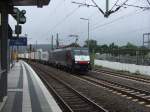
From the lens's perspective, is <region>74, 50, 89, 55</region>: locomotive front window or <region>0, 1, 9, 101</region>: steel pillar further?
<region>74, 50, 89, 55</region>: locomotive front window

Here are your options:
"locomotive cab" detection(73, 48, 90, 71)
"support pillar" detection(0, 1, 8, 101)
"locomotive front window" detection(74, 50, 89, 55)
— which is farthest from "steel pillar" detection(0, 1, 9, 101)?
"locomotive front window" detection(74, 50, 89, 55)

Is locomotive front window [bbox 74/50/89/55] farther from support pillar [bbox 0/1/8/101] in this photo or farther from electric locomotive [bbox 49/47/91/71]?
support pillar [bbox 0/1/8/101]

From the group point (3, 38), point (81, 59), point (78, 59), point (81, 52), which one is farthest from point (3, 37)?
point (81, 52)

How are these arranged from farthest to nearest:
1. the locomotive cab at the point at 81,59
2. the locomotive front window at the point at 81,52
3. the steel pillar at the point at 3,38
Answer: the locomotive front window at the point at 81,52
the locomotive cab at the point at 81,59
the steel pillar at the point at 3,38

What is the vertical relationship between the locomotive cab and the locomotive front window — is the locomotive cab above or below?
below

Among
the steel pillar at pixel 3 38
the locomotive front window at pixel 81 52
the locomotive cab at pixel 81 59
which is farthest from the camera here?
the locomotive front window at pixel 81 52

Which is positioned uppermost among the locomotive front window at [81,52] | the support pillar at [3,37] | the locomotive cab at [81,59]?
the support pillar at [3,37]

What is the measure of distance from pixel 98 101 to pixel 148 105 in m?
2.69

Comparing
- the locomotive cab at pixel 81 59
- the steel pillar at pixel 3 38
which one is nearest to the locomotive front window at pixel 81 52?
the locomotive cab at pixel 81 59

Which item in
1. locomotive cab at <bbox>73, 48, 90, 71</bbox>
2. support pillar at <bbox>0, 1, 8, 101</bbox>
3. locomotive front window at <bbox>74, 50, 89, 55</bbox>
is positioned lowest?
locomotive cab at <bbox>73, 48, 90, 71</bbox>

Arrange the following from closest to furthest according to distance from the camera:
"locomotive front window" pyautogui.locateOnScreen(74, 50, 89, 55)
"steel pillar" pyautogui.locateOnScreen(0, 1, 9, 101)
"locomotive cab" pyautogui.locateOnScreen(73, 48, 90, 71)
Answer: "steel pillar" pyautogui.locateOnScreen(0, 1, 9, 101) → "locomotive cab" pyautogui.locateOnScreen(73, 48, 90, 71) → "locomotive front window" pyautogui.locateOnScreen(74, 50, 89, 55)

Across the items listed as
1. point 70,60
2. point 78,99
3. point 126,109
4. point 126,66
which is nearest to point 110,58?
point 126,66

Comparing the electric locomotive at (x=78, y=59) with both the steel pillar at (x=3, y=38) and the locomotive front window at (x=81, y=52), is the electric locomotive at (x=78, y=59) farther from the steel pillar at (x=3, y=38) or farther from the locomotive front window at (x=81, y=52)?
the steel pillar at (x=3, y=38)

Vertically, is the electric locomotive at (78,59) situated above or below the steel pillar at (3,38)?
below
